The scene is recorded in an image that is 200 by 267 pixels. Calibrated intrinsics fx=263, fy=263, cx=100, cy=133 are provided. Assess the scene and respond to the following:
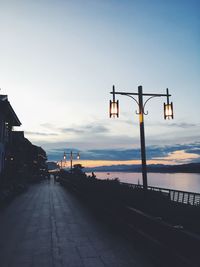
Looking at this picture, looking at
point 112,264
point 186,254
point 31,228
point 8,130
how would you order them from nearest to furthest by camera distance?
point 186,254 < point 112,264 < point 31,228 < point 8,130

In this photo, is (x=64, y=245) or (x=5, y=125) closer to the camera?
(x=64, y=245)

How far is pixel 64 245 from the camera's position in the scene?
7.64 meters

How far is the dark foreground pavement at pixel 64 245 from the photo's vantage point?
623 cm

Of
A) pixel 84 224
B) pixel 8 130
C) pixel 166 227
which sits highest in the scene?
pixel 8 130

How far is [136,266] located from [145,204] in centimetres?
325

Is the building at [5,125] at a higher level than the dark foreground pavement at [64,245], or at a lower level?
higher

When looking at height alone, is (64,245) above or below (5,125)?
below

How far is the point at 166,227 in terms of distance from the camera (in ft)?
Result: 20.8

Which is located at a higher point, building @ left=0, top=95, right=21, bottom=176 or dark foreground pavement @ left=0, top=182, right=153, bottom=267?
building @ left=0, top=95, right=21, bottom=176

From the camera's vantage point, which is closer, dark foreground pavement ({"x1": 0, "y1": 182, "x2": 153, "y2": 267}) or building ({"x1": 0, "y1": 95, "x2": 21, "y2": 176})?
dark foreground pavement ({"x1": 0, "y1": 182, "x2": 153, "y2": 267})

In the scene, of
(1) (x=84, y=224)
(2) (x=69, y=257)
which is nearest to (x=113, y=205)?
(1) (x=84, y=224)

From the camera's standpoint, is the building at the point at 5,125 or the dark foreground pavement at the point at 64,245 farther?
the building at the point at 5,125

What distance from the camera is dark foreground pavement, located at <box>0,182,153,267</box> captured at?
20.4ft

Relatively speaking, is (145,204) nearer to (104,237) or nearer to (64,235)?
(104,237)
